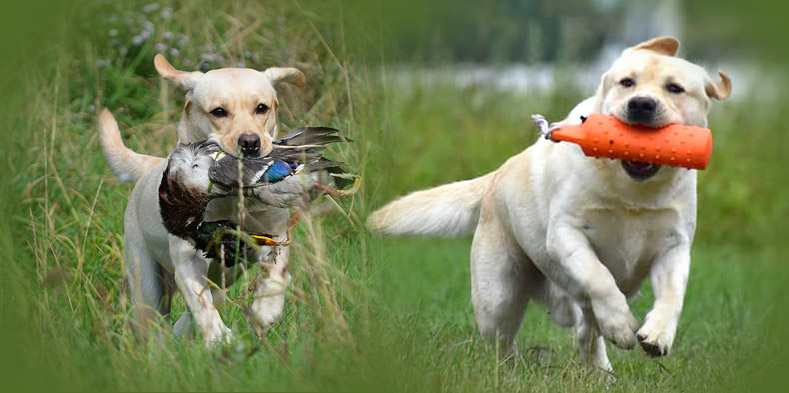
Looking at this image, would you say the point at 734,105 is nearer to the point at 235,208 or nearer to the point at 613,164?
the point at 613,164

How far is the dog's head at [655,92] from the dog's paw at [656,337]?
581mm

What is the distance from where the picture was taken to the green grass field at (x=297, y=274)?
10.3ft

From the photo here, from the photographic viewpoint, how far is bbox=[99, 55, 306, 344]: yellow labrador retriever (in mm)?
3607

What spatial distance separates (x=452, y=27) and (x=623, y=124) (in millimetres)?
4800

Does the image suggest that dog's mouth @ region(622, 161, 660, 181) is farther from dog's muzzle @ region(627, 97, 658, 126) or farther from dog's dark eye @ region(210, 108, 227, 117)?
dog's dark eye @ region(210, 108, 227, 117)

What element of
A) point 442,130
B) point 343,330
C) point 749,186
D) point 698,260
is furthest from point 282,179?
point 749,186

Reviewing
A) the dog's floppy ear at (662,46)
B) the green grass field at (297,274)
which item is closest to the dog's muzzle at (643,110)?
the dog's floppy ear at (662,46)

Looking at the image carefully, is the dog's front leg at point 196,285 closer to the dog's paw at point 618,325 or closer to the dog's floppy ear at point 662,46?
the dog's paw at point 618,325

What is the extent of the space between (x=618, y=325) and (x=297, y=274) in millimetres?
1248

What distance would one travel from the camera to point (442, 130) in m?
8.34

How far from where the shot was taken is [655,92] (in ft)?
12.7

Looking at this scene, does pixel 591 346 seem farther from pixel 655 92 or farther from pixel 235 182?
pixel 235 182

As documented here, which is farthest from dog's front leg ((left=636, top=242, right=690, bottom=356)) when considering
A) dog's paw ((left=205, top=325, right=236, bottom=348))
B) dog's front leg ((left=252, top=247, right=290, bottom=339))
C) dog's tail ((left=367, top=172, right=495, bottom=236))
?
dog's paw ((left=205, top=325, right=236, bottom=348))

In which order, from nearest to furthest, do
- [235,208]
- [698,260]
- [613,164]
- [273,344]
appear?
[273,344] → [235,208] → [613,164] → [698,260]
